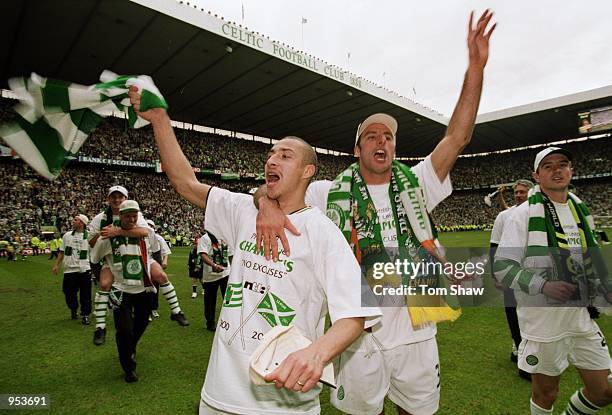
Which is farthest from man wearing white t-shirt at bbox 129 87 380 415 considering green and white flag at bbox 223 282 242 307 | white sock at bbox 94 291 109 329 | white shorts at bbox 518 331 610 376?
white sock at bbox 94 291 109 329

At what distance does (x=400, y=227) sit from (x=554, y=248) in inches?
58.8

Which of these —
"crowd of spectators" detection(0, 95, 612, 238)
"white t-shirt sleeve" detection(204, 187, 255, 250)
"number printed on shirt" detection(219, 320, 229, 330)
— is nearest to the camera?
"number printed on shirt" detection(219, 320, 229, 330)

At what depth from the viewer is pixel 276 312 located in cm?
180

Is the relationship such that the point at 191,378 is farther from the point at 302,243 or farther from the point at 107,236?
the point at 302,243

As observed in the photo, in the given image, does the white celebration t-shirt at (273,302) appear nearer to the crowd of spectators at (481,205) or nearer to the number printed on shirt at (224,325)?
the number printed on shirt at (224,325)

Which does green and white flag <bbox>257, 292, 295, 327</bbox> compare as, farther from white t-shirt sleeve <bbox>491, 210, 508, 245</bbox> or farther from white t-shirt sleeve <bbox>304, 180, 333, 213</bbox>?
white t-shirt sleeve <bbox>491, 210, 508, 245</bbox>

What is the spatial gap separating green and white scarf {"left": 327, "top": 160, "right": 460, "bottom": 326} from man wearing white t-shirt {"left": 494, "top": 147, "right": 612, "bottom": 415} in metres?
0.85

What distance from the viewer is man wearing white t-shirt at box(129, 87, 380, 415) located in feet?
5.36

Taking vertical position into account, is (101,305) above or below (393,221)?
below

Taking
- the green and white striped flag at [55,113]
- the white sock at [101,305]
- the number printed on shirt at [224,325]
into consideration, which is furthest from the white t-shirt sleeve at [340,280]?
the white sock at [101,305]

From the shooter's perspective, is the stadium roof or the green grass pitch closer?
the green grass pitch

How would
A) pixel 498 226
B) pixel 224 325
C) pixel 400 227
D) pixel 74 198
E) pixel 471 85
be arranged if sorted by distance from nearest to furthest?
pixel 224 325, pixel 471 85, pixel 400 227, pixel 498 226, pixel 74 198

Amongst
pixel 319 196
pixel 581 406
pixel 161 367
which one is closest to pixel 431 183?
pixel 319 196

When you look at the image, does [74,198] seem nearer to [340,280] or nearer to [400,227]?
[400,227]
